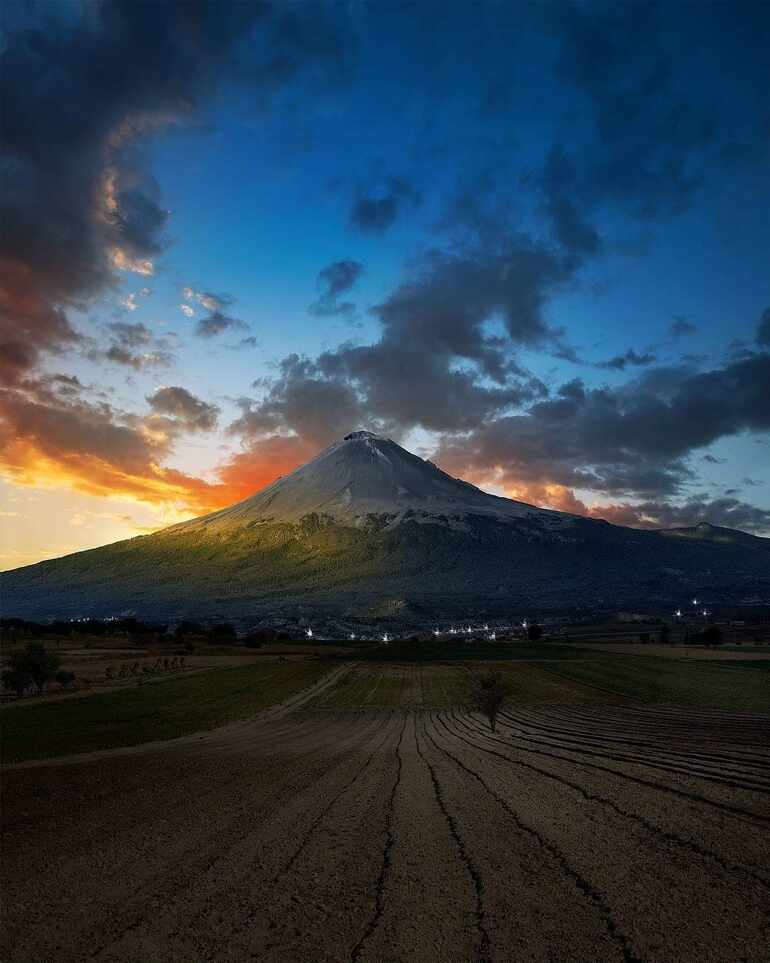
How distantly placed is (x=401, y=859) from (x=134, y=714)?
42531mm

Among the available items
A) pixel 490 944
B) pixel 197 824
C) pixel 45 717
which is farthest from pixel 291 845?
pixel 45 717

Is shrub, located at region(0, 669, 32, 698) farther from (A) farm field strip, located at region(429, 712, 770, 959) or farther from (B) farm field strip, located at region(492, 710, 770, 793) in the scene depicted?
(A) farm field strip, located at region(429, 712, 770, 959)

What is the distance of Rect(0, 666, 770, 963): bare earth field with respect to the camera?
30.0 ft

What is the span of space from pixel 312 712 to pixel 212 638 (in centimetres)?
11227

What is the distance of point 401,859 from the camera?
1244 centimetres

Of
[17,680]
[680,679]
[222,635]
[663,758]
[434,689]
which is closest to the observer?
[663,758]

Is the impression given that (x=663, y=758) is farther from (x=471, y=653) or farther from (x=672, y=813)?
(x=471, y=653)

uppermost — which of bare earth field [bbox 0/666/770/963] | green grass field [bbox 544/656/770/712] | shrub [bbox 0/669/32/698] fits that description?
bare earth field [bbox 0/666/770/963]

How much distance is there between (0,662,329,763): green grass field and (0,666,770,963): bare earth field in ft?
34.8

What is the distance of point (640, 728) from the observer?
3566 cm

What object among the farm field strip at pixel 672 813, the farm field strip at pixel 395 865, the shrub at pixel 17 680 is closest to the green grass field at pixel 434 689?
the shrub at pixel 17 680

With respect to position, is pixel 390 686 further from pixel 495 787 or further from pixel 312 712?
pixel 495 787

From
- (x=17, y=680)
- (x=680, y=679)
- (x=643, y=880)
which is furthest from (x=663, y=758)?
(x=680, y=679)

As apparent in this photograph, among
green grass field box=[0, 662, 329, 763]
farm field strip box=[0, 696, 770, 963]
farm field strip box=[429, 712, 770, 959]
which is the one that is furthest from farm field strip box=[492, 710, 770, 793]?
green grass field box=[0, 662, 329, 763]
